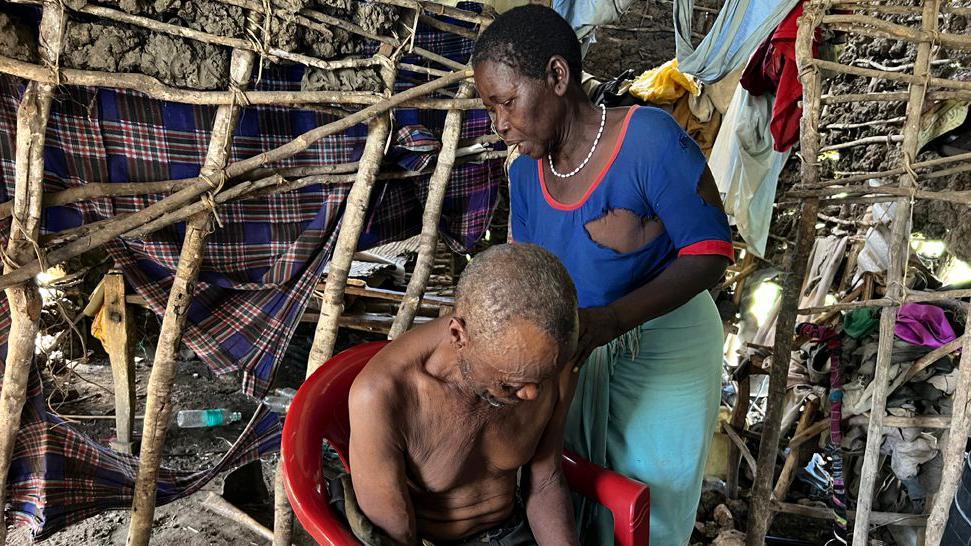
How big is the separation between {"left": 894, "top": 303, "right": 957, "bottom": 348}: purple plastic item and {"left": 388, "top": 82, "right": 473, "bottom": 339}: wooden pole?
2232 mm

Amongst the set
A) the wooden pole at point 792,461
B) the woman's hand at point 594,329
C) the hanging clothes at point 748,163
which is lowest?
the wooden pole at point 792,461

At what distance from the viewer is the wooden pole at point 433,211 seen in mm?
2645

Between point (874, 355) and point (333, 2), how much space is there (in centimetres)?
310

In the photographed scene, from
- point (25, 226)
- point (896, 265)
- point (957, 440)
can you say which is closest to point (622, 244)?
point (896, 265)

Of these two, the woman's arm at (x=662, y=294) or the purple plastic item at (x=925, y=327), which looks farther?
the purple plastic item at (x=925, y=327)

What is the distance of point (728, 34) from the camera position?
3.01 metres

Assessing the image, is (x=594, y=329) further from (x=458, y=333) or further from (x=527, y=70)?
(x=527, y=70)

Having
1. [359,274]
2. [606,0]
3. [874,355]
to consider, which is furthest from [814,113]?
[359,274]

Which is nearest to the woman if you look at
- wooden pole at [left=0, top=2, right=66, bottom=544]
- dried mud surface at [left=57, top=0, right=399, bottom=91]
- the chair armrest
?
the chair armrest

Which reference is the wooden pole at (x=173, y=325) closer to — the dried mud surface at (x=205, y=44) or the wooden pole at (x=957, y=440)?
the dried mud surface at (x=205, y=44)

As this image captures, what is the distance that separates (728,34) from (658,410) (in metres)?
2.07

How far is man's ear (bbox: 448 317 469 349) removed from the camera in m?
1.23

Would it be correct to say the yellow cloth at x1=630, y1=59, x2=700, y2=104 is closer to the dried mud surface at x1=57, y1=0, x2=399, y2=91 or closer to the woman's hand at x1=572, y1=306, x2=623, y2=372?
the dried mud surface at x1=57, y1=0, x2=399, y2=91

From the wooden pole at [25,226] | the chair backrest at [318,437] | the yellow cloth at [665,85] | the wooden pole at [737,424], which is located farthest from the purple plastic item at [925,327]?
the wooden pole at [25,226]
